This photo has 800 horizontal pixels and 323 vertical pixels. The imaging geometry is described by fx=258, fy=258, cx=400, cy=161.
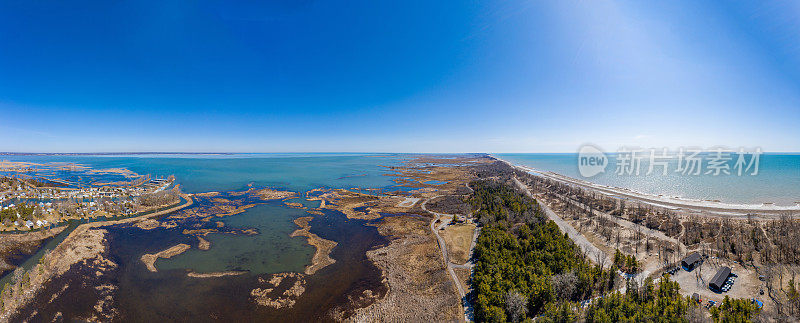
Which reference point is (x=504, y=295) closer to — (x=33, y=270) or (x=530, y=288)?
(x=530, y=288)

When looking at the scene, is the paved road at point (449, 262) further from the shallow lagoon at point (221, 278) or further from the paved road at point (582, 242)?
the paved road at point (582, 242)

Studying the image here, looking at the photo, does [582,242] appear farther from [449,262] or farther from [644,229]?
[449,262]

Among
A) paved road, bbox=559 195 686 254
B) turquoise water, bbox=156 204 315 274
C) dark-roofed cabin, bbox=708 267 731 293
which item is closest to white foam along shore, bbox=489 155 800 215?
paved road, bbox=559 195 686 254

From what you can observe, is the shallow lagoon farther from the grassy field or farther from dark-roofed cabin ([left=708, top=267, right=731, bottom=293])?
dark-roofed cabin ([left=708, top=267, right=731, bottom=293])

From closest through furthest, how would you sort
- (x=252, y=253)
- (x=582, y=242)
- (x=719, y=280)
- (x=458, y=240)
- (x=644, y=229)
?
(x=719, y=280), (x=252, y=253), (x=582, y=242), (x=458, y=240), (x=644, y=229)

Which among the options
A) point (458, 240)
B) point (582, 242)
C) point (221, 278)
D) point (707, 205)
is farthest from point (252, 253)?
point (707, 205)

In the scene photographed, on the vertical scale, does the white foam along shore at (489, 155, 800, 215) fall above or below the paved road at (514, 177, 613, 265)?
above

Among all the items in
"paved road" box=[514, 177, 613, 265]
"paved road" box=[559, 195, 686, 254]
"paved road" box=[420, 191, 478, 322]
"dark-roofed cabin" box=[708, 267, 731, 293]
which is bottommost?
"paved road" box=[420, 191, 478, 322]

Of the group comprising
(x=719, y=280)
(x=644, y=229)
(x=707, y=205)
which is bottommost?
(x=644, y=229)

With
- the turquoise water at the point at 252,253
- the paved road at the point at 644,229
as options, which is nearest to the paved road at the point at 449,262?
the turquoise water at the point at 252,253

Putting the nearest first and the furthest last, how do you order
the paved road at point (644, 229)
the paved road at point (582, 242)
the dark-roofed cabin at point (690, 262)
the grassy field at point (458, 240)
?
the dark-roofed cabin at point (690, 262)
the paved road at point (582, 242)
the grassy field at point (458, 240)
the paved road at point (644, 229)
